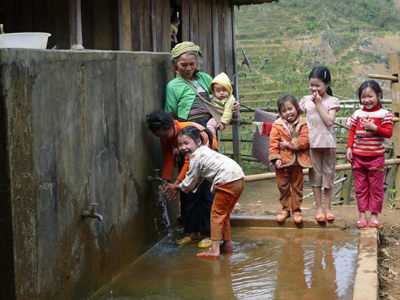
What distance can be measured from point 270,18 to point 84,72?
34449 mm

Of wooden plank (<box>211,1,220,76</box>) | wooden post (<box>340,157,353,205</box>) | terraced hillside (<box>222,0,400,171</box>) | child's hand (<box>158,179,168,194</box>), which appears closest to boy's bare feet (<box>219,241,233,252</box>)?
child's hand (<box>158,179,168,194</box>)

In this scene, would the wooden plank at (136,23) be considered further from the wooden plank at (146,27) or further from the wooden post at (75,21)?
the wooden post at (75,21)

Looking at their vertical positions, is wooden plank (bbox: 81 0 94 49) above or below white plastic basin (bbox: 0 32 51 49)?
above

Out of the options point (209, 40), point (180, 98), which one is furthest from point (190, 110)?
point (209, 40)

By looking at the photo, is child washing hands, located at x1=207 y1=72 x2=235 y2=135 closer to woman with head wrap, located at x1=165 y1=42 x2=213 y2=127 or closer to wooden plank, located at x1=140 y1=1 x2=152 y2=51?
woman with head wrap, located at x1=165 y1=42 x2=213 y2=127

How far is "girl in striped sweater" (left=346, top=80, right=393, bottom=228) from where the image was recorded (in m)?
4.61

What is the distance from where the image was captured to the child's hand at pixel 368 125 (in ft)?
15.0

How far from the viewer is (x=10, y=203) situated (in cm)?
241

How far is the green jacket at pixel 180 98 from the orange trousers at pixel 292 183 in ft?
3.67

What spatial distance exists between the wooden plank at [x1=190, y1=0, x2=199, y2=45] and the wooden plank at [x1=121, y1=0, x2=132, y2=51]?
2171 mm

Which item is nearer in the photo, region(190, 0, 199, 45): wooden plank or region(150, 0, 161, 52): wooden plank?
region(150, 0, 161, 52): wooden plank

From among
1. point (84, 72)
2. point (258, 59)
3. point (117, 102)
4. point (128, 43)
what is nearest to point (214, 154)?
point (117, 102)

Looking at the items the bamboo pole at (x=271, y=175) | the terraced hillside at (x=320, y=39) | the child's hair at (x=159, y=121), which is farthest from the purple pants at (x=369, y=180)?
the terraced hillside at (x=320, y=39)

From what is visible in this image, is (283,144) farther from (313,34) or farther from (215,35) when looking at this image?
(313,34)
